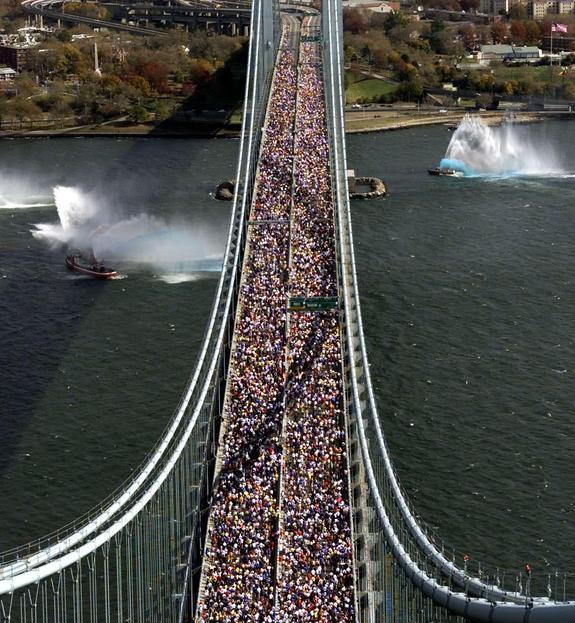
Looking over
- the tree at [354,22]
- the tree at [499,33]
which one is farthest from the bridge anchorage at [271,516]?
the tree at [499,33]

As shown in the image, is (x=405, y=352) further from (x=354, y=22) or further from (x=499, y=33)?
(x=499, y=33)

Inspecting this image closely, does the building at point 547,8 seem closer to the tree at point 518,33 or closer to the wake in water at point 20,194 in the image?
the tree at point 518,33

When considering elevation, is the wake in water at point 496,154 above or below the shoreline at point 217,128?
below

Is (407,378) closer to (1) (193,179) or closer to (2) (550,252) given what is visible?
(2) (550,252)

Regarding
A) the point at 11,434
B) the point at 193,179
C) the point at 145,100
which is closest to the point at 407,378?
the point at 11,434

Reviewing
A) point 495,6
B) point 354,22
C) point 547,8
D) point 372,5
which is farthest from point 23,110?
point 495,6

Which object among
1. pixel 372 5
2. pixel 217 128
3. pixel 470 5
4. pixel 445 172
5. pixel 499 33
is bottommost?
pixel 445 172
